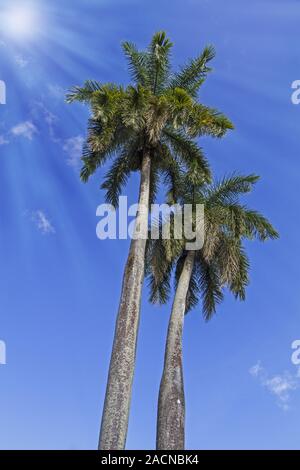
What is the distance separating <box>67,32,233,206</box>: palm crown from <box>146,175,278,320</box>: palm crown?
1385 mm

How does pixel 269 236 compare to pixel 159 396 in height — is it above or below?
above

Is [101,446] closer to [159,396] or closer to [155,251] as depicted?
[159,396]

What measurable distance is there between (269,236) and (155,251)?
208 inches

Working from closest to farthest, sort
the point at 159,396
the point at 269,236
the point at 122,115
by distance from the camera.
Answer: the point at 159,396 < the point at 122,115 < the point at 269,236

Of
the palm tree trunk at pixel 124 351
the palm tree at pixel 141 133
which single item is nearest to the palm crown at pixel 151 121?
the palm tree at pixel 141 133

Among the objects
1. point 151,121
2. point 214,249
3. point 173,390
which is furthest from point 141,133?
point 173,390

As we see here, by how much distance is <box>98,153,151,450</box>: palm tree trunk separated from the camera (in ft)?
48.4

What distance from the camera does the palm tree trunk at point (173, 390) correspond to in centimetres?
1673

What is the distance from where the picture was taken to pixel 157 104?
827 inches

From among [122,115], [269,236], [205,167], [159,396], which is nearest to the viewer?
[159,396]

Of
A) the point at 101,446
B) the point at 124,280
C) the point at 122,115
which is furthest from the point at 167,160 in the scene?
the point at 101,446

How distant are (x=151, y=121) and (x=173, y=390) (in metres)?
10.4

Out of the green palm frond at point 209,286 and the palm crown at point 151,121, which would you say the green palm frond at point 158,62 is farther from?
the green palm frond at point 209,286

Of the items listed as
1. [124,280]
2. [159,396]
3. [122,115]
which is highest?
[122,115]
